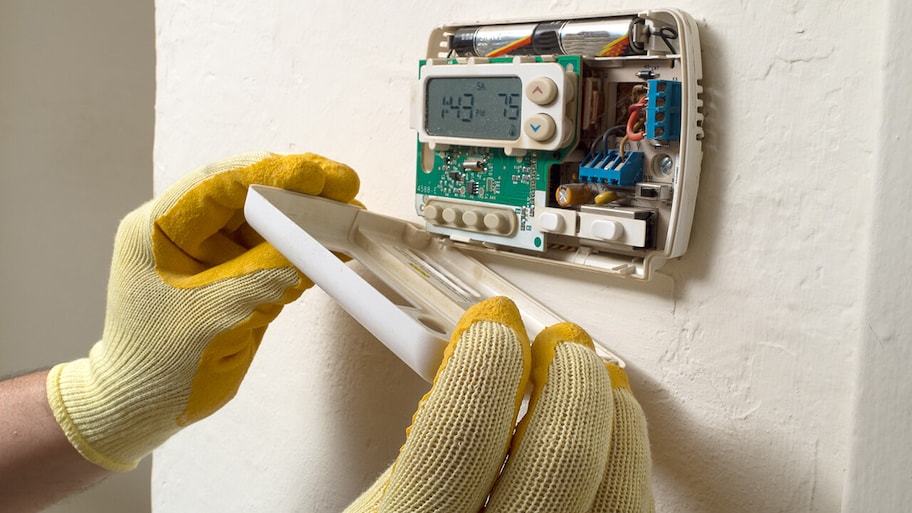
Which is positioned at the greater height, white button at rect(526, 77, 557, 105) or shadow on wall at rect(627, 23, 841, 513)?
white button at rect(526, 77, 557, 105)

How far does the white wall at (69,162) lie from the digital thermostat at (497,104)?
1.29 meters

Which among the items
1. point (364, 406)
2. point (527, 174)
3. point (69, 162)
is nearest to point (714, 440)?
point (527, 174)

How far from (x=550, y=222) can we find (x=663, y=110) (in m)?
0.12

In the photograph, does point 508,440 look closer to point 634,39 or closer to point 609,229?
point 609,229

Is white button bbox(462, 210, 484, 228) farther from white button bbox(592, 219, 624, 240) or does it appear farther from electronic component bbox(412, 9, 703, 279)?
white button bbox(592, 219, 624, 240)

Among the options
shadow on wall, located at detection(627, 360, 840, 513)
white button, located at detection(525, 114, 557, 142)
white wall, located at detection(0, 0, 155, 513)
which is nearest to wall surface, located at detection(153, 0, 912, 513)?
shadow on wall, located at detection(627, 360, 840, 513)

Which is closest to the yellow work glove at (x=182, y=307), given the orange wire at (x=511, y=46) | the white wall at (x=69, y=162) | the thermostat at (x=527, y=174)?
the thermostat at (x=527, y=174)

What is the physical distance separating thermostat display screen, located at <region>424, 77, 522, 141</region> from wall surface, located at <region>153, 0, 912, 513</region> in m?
0.08

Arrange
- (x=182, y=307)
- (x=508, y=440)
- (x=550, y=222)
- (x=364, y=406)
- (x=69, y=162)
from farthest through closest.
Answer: (x=69, y=162), (x=364, y=406), (x=182, y=307), (x=550, y=222), (x=508, y=440)

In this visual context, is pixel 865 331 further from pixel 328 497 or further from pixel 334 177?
pixel 328 497

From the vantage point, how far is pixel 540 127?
1.85ft

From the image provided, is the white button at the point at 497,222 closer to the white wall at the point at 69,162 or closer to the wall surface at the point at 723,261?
the wall surface at the point at 723,261

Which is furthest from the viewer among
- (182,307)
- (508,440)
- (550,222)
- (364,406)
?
(364,406)

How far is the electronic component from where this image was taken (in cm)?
53
